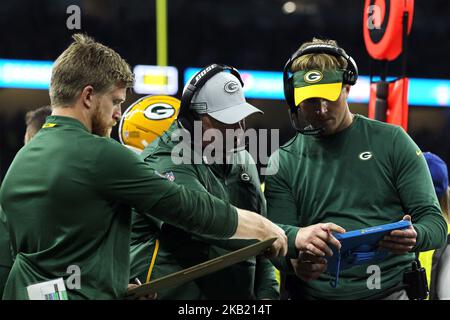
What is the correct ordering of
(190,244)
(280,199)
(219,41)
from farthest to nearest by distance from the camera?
(219,41), (280,199), (190,244)

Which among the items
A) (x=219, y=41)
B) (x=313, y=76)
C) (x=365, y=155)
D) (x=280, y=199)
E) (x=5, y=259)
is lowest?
(x=5, y=259)

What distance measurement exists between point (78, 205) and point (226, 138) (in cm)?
56

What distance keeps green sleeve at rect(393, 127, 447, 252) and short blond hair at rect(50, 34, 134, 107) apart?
841 millimetres

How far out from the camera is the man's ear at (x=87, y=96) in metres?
1.75

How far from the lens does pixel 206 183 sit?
2.00 meters

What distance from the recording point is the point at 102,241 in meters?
1.68

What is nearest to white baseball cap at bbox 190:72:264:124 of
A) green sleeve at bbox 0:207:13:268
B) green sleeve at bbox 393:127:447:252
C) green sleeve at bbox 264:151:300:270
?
green sleeve at bbox 264:151:300:270

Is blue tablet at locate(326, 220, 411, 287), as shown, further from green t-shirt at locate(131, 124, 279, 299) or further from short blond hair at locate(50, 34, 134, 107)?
short blond hair at locate(50, 34, 134, 107)

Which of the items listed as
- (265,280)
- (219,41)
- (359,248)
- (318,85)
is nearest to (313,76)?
(318,85)

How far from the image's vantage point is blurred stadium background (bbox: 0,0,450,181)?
8.68 metres

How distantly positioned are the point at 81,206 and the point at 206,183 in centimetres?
45

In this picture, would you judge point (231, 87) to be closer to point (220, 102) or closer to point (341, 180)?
point (220, 102)

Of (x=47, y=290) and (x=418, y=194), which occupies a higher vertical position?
(x=418, y=194)

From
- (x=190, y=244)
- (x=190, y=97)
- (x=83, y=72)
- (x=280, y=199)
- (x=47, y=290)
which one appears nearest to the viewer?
(x=47, y=290)
